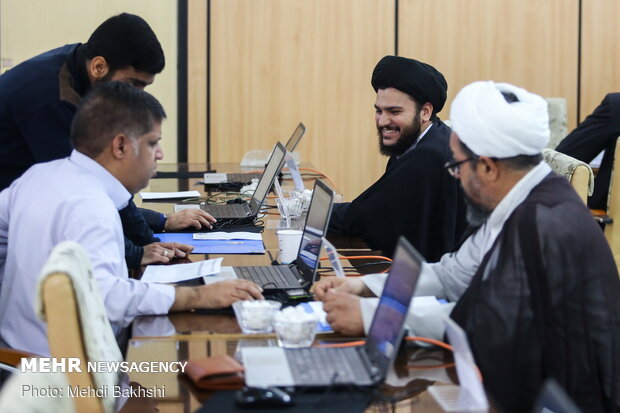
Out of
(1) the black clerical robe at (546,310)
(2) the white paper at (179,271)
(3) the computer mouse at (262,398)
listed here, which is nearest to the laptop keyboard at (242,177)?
(2) the white paper at (179,271)

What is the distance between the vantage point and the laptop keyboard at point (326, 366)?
67.3 inches

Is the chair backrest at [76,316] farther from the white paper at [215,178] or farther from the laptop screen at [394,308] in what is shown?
the white paper at [215,178]

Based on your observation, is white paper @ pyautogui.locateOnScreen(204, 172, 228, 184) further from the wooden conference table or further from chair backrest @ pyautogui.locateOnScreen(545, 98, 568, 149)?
chair backrest @ pyautogui.locateOnScreen(545, 98, 568, 149)

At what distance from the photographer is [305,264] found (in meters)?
2.63

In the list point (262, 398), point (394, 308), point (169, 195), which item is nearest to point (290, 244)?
point (394, 308)

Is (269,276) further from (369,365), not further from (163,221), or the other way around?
(163,221)

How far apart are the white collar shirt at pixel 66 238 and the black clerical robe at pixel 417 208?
1460 millimetres

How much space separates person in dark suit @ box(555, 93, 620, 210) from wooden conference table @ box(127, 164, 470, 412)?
3482 millimetres

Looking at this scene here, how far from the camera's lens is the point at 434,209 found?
366 centimetres

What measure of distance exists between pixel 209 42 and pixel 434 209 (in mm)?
3998

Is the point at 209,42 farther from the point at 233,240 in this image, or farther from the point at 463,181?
the point at 463,181

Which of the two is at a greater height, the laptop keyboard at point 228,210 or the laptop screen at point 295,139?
the laptop screen at point 295,139

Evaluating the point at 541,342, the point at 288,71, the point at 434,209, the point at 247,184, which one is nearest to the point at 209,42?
the point at 288,71

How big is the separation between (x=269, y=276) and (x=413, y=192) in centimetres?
123
